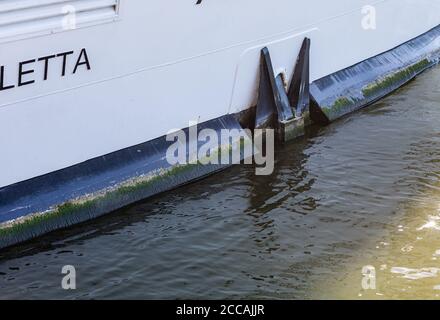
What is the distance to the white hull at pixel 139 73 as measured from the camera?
247 inches

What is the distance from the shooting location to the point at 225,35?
7.85m

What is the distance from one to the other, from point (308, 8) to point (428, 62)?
146 inches

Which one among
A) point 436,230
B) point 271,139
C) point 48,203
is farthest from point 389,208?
point 48,203

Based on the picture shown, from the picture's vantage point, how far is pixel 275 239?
6.82 m

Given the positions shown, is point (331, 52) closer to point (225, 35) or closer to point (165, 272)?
point (225, 35)

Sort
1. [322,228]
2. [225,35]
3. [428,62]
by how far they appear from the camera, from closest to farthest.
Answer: [322,228] < [225,35] < [428,62]

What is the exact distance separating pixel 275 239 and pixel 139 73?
1.89 meters

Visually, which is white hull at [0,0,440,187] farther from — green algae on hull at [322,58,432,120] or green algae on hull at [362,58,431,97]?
green algae on hull at [362,58,431,97]

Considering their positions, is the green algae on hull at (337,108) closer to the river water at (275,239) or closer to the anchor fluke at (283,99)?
the anchor fluke at (283,99)

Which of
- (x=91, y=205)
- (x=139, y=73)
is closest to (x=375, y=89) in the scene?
(x=139, y=73)

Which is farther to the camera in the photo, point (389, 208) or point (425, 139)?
point (425, 139)

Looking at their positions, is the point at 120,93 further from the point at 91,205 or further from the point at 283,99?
the point at 283,99

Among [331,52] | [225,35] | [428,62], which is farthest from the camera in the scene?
[428,62]

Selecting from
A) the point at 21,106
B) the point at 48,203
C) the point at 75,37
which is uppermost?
the point at 75,37
